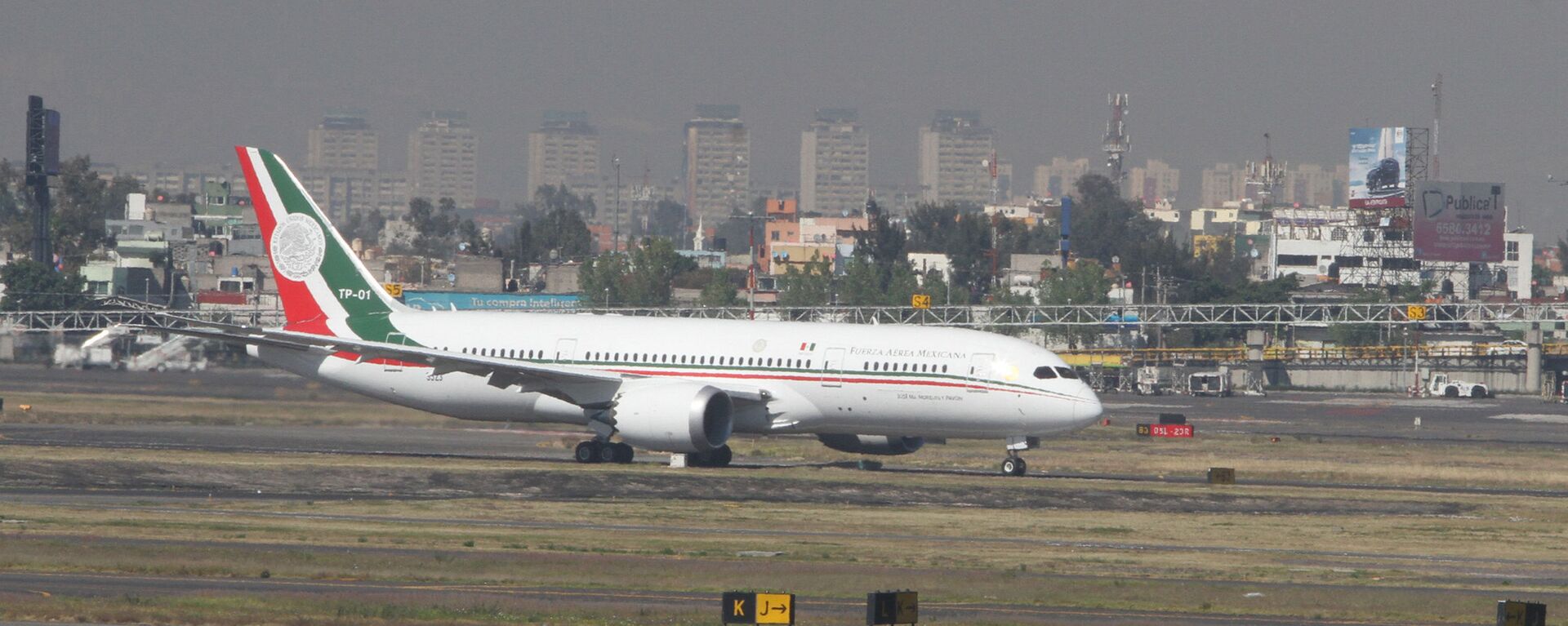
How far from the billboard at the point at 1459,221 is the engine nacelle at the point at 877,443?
436 ft

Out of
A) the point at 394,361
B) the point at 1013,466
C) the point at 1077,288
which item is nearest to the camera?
the point at 1013,466

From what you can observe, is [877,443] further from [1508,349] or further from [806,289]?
[806,289]

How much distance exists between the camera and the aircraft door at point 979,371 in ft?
166

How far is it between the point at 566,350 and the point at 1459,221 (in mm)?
139397

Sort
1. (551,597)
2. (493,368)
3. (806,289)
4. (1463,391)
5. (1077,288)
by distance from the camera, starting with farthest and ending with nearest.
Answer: (806,289) → (1077,288) → (1463,391) → (493,368) → (551,597)

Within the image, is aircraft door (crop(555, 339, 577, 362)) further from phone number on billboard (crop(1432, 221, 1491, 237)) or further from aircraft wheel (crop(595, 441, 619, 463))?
phone number on billboard (crop(1432, 221, 1491, 237))

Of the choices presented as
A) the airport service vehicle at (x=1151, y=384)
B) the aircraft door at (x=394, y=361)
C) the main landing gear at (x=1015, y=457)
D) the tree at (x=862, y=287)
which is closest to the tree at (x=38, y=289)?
the tree at (x=862, y=287)

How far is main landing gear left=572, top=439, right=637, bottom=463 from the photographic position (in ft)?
173

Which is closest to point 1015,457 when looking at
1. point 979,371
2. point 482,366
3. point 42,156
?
point 979,371

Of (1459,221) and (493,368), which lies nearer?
(493,368)

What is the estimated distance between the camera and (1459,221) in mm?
175625

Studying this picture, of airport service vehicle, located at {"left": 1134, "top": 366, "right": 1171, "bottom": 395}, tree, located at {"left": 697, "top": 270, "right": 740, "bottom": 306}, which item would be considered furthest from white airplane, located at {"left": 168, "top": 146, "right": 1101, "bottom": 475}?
tree, located at {"left": 697, "top": 270, "right": 740, "bottom": 306}

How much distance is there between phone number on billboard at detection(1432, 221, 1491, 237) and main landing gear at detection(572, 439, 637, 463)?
455 feet

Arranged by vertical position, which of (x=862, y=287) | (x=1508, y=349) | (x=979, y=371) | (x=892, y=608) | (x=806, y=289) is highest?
(x=862, y=287)
